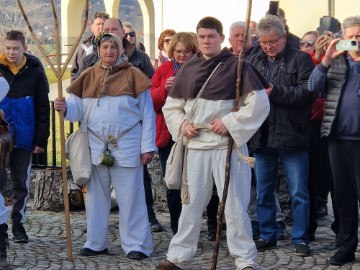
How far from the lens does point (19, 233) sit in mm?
8430

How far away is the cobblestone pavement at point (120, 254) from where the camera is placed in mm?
7480

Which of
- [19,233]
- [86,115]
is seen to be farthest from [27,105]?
[19,233]

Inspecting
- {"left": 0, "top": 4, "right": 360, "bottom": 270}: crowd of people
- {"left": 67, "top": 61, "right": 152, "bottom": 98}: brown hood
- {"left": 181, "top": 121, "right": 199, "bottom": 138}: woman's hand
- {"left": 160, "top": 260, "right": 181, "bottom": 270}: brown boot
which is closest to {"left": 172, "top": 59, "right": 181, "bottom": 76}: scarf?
{"left": 0, "top": 4, "right": 360, "bottom": 270}: crowd of people

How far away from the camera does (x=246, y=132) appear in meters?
6.89

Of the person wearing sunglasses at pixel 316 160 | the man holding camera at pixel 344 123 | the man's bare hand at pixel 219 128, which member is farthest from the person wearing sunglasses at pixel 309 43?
the man's bare hand at pixel 219 128

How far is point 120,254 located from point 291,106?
1.92 m

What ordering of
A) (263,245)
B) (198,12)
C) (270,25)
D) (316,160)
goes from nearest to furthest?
(270,25)
(263,245)
(316,160)
(198,12)

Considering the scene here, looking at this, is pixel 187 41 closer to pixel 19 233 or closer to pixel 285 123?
pixel 285 123

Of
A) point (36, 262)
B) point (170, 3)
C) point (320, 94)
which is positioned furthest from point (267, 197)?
point (170, 3)

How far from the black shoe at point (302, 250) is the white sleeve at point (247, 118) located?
4.51ft

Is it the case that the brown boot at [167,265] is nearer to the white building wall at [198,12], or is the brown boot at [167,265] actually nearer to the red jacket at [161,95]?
the red jacket at [161,95]

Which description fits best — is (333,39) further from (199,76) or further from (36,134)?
(36,134)

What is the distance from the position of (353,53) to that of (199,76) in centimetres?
124

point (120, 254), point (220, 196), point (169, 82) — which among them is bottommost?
point (120, 254)
